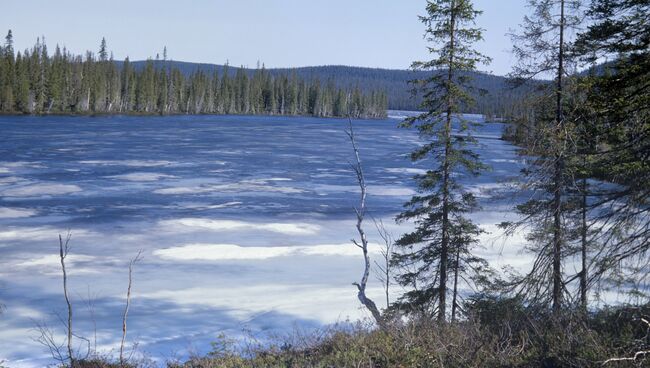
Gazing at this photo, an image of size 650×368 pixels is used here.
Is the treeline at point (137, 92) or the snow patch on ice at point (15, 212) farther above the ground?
the treeline at point (137, 92)

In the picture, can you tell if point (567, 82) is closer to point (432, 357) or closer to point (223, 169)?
point (432, 357)

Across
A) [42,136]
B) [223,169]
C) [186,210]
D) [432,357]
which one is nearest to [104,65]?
[42,136]

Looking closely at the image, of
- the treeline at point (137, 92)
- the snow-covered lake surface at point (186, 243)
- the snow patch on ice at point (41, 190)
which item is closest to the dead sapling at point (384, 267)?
the snow-covered lake surface at point (186, 243)

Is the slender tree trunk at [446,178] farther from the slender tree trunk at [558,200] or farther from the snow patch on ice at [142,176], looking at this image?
the snow patch on ice at [142,176]

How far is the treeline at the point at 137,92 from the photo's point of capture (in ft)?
289

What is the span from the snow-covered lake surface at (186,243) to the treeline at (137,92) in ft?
93.2

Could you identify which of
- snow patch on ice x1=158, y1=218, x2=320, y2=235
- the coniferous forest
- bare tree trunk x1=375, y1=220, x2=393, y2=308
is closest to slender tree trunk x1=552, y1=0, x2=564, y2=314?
the coniferous forest

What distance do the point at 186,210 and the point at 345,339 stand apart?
1472 cm

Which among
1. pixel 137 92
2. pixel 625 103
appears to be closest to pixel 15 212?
pixel 625 103

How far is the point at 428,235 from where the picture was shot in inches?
583

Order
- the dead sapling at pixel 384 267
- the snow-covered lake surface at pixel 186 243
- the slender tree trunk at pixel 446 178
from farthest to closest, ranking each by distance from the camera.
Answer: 1. the slender tree trunk at pixel 446 178
2. the snow-covered lake surface at pixel 186 243
3. the dead sapling at pixel 384 267

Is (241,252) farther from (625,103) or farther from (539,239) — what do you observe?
(625,103)

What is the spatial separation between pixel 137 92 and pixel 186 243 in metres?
99.7

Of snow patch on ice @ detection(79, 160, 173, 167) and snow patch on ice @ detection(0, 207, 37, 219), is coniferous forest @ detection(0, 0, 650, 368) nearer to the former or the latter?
snow patch on ice @ detection(0, 207, 37, 219)
